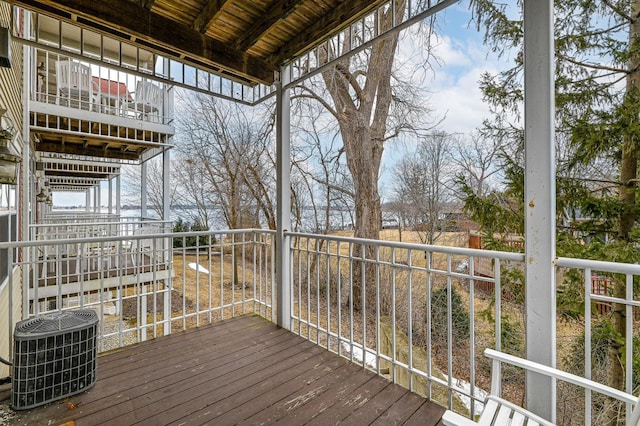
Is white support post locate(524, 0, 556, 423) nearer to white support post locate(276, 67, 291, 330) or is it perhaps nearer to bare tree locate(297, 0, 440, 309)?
white support post locate(276, 67, 291, 330)

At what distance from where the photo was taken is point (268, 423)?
1997mm

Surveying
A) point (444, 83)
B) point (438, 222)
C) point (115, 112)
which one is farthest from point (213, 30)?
point (438, 222)

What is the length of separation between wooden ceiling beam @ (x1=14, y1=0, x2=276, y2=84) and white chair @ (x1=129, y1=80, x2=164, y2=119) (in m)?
4.20

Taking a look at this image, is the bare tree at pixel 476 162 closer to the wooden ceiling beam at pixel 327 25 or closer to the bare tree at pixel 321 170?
the bare tree at pixel 321 170

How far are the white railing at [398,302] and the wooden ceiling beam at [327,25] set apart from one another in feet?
5.83

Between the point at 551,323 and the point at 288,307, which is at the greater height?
the point at 551,323

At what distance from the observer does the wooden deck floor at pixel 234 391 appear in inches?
80.6

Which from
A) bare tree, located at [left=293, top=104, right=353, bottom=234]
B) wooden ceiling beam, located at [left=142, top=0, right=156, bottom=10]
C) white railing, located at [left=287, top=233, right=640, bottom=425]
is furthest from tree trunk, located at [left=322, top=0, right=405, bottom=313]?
wooden ceiling beam, located at [left=142, top=0, right=156, bottom=10]

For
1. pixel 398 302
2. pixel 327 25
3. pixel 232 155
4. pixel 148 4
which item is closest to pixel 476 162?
pixel 398 302

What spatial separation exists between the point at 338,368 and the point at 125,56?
9.56m

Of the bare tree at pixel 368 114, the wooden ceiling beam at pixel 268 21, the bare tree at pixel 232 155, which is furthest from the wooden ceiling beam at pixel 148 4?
the bare tree at pixel 232 155

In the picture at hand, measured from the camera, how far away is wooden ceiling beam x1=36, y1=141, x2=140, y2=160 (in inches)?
273

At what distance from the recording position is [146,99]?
6559 millimetres

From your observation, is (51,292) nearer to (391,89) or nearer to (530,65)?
(530,65)
